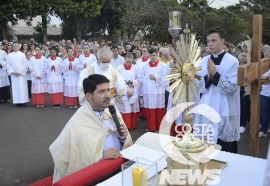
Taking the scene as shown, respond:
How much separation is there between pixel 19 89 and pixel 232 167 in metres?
8.22

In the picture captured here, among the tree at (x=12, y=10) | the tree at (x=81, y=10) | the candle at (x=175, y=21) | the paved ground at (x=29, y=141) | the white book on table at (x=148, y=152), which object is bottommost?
the paved ground at (x=29, y=141)

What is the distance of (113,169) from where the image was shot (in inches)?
105

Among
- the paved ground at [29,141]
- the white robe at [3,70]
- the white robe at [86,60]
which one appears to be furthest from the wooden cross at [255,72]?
the white robe at [3,70]

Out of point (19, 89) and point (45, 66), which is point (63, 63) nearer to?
point (45, 66)

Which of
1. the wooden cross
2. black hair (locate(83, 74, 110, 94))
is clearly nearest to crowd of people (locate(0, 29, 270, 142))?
black hair (locate(83, 74, 110, 94))

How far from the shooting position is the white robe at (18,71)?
9.36 meters

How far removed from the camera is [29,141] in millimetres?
6066

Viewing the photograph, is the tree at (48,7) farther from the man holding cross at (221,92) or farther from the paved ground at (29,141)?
the man holding cross at (221,92)

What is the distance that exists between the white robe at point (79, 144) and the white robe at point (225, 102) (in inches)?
51.3

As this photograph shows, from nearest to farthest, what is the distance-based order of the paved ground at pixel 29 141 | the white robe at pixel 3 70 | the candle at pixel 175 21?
1. the candle at pixel 175 21
2. the paved ground at pixel 29 141
3. the white robe at pixel 3 70

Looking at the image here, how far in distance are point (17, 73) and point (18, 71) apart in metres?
0.07

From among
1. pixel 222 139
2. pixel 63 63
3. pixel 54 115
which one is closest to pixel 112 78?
pixel 222 139

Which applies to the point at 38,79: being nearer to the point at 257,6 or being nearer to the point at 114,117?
the point at 114,117

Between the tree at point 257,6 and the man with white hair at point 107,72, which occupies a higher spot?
the tree at point 257,6
